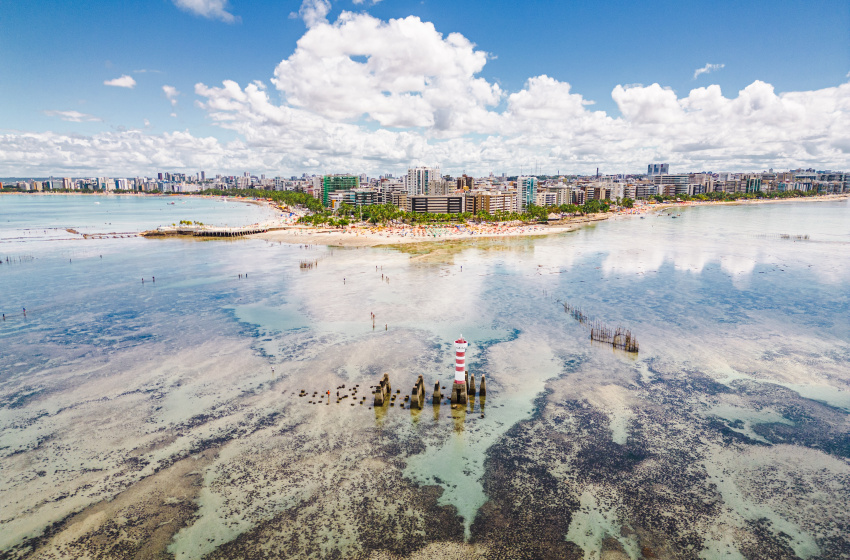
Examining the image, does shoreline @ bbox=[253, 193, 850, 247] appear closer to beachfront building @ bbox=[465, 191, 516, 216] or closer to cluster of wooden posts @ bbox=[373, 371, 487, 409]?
beachfront building @ bbox=[465, 191, 516, 216]

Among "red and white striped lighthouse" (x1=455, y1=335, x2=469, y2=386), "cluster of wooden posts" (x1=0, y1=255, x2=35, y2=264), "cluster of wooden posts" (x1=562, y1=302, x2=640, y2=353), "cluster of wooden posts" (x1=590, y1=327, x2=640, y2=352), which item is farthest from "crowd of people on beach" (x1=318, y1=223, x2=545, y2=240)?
"red and white striped lighthouse" (x1=455, y1=335, x2=469, y2=386)

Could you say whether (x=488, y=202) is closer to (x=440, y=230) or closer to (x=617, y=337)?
(x=440, y=230)

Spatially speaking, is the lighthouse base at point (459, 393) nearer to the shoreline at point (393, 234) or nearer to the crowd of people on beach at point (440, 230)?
the shoreline at point (393, 234)

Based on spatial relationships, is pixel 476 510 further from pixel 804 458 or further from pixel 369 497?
pixel 804 458

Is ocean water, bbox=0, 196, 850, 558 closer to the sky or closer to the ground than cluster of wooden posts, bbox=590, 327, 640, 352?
closer to the ground

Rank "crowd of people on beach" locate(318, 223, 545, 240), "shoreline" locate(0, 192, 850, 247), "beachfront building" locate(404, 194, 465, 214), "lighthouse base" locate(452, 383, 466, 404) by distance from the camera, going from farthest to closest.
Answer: "beachfront building" locate(404, 194, 465, 214), "crowd of people on beach" locate(318, 223, 545, 240), "shoreline" locate(0, 192, 850, 247), "lighthouse base" locate(452, 383, 466, 404)

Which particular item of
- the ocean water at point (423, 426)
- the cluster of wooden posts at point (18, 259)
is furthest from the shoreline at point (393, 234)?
the ocean water at point (423, 426)

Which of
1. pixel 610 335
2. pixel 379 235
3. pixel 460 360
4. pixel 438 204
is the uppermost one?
pixel 438 204

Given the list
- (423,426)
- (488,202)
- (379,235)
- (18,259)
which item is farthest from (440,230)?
(423,426)
